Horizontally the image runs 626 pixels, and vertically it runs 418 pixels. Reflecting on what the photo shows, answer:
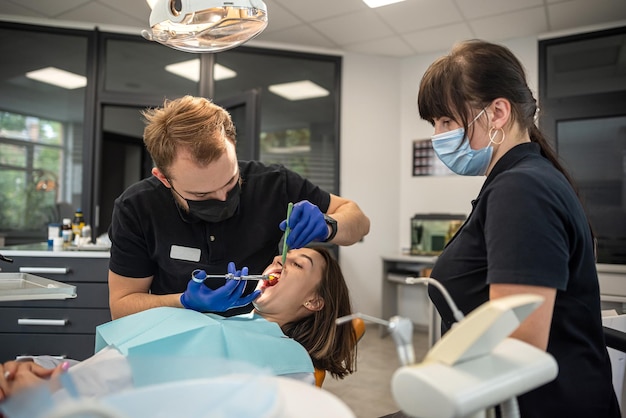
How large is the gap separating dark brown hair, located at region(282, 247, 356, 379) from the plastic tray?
2.62 ft

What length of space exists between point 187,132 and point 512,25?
134 inches

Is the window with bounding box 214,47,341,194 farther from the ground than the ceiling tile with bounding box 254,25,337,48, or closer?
closer

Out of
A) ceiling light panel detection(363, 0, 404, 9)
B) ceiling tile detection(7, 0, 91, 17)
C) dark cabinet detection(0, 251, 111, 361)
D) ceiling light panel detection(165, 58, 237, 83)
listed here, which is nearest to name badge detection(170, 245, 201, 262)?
dark cabinet detection(0, 251, 111, 361)

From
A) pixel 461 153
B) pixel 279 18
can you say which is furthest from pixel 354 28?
pixel 461 153

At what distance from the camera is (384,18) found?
3684 mm

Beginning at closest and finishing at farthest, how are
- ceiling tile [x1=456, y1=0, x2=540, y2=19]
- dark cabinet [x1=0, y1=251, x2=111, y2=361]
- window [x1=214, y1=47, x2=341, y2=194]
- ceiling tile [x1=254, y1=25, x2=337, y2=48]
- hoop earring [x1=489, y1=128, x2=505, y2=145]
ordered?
hoop earring [x1=489, y1=128, x2=505, y2=145]
dark cabinet [x1=0, y1=251, x2=111, y2=361]
ceiling tile [x1=456, y1=0, x2=540, y2=19]
ceiling tile [x1=254, y1=25, x2=337, y2=48]
window [x1=214, y1=47, x2=341, y2=194]

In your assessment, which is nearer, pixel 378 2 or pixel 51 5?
pixel 378 2

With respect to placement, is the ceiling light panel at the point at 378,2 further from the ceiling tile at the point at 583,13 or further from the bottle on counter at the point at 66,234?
the bottle on counter at the point at 66,234

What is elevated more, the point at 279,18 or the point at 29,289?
the point at 279,18

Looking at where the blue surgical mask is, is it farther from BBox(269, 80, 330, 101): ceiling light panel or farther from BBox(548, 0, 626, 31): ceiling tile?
BBox(269, 80, 330, 101): ceiling light panel

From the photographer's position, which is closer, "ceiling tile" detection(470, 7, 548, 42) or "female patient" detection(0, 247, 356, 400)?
"female patient" detection(0, 247, 356, 400)

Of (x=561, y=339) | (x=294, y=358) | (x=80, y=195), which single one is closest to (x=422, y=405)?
(x=561, y=339)

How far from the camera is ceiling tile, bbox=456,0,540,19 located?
3.37 metres

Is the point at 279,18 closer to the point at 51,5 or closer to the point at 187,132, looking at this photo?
the point at 51,5
